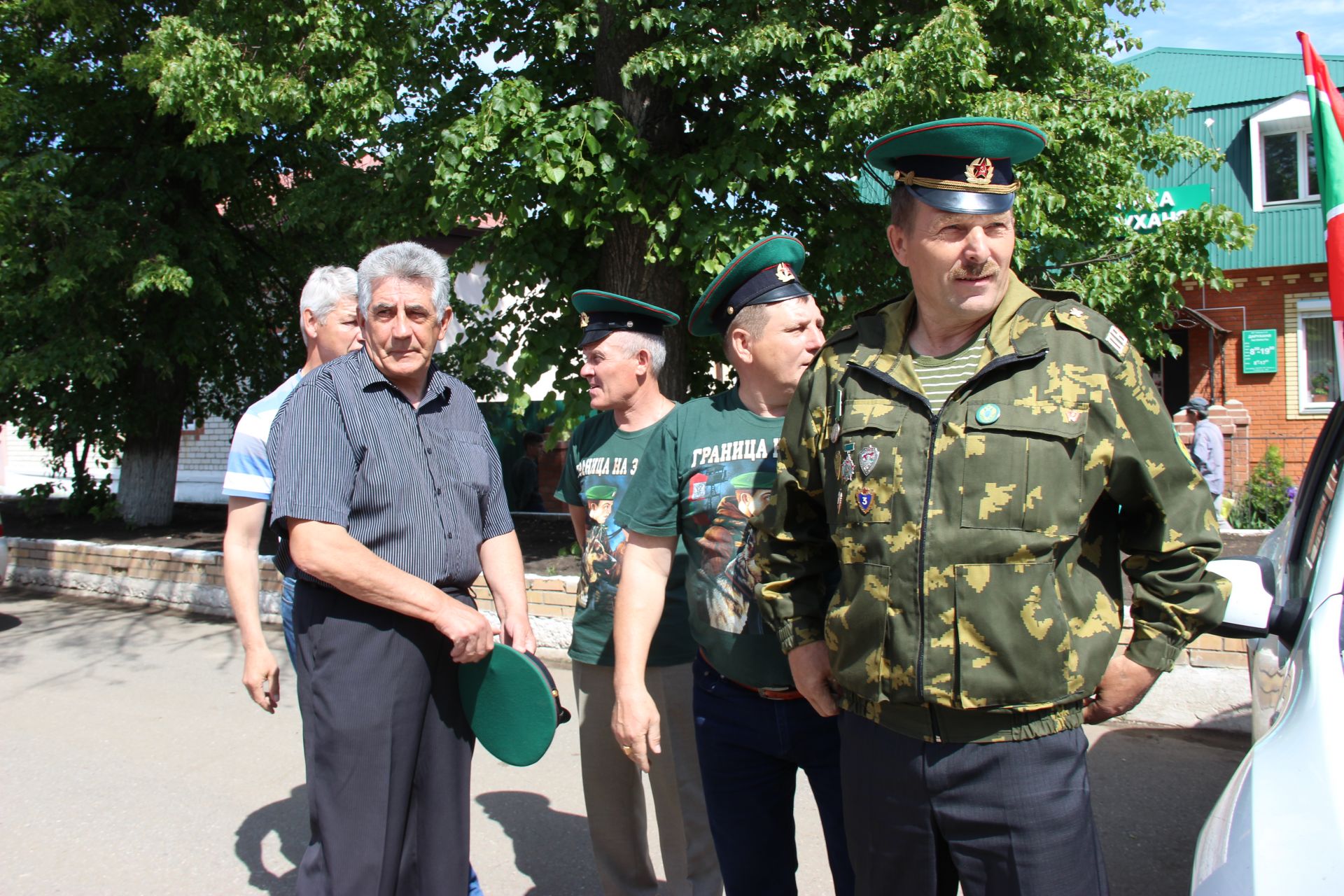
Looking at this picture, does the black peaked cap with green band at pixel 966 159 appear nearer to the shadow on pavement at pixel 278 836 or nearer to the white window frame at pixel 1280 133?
the shadow on pavement at pixel 278 836

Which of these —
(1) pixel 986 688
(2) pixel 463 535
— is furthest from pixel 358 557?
(1) pixel 986 688

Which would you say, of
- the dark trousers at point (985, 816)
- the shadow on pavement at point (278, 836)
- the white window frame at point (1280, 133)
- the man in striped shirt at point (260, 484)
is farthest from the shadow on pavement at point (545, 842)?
the white window frame at point (1280, 133)

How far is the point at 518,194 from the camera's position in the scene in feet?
22.3

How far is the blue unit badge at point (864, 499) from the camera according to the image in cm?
178

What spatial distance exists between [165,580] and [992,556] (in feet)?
30.8

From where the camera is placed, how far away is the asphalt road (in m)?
3.74

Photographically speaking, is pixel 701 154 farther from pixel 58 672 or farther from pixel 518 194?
pixel 58 672

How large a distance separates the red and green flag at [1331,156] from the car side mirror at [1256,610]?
0.70m

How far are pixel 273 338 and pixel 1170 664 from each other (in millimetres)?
12414

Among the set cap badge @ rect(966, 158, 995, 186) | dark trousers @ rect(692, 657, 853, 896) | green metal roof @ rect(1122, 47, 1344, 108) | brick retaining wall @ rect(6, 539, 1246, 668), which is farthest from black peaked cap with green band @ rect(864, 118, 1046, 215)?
green metal roof @ rect(1122, 47, 1344, 108)

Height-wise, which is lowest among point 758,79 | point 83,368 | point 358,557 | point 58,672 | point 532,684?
point 58,672

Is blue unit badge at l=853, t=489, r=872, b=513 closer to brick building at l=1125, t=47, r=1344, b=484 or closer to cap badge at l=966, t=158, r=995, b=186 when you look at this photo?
cap badge at l=966, t=158, r=995, b=186

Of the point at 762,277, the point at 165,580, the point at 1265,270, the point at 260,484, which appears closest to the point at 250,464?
the point at 260,484

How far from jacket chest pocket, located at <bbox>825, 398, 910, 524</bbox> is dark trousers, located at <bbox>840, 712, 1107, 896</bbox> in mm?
407
